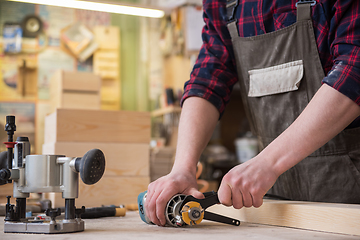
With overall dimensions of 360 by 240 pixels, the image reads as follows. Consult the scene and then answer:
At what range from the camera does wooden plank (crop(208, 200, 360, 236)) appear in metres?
0.77

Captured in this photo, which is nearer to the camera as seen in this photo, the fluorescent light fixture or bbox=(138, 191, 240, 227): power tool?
bbox=(138, 191, 240, 227): power tool

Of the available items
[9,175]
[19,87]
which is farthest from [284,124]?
[19,87]

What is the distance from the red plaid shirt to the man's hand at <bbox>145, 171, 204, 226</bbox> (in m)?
0.34

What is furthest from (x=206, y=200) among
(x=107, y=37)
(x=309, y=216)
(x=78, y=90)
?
(x=107, y=37)

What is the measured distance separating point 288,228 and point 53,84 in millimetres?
2757

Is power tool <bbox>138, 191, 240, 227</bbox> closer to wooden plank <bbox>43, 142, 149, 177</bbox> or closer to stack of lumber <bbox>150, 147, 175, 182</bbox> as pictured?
wooden plank <bbox>43, 142, 149, 177</bbox>

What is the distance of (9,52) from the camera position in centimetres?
440

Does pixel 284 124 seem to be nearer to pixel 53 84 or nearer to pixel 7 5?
pixel 53 84

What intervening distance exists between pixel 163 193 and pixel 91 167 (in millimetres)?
204

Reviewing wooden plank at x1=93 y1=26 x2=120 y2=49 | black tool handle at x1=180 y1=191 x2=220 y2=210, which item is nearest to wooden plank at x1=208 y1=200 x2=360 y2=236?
black tool handle at x1=180 y1=191 x2=220 y2=210

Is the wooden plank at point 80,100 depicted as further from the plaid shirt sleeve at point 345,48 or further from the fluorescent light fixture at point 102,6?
the plaid shirt sleeve at point 345,48

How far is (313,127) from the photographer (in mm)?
880

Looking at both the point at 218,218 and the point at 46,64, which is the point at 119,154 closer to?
the point at 218,218

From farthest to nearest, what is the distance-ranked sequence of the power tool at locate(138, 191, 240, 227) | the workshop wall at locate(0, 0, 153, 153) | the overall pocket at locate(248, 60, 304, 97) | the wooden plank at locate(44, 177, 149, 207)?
the workshop wall at locate(0, 0, 153, 153), the wooden plank at locate(44, 177, 149, 207), the overall pocket at locate(248, 60, 304, 97), the power tool at locate(138, 191, 240, 227)
